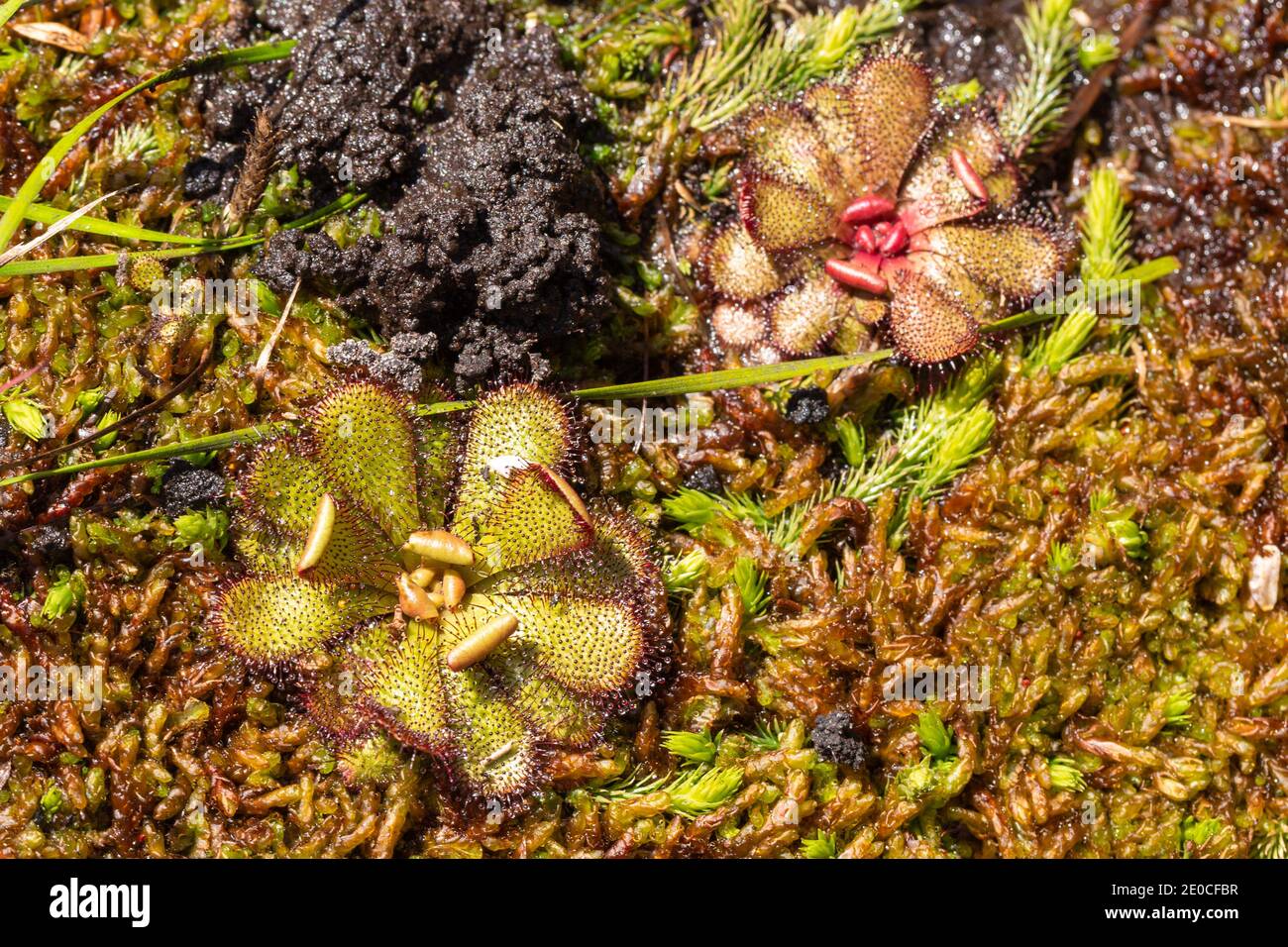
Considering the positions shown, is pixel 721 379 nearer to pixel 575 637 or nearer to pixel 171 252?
pixel 575 637

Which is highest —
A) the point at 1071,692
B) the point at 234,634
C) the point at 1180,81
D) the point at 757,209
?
the point at 1180,81

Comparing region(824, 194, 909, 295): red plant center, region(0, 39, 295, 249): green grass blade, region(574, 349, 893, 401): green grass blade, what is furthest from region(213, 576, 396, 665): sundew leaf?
region(824, 194, 909, 295): red plant center

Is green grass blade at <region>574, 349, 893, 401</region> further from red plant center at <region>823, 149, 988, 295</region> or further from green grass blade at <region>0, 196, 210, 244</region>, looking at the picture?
green grass blade at <region>0, 196, 210, 244</region>

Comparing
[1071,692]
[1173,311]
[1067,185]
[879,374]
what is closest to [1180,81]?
[1067,185]

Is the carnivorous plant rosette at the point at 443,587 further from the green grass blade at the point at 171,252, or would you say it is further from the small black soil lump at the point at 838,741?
the green grass blade at the point at 171,252

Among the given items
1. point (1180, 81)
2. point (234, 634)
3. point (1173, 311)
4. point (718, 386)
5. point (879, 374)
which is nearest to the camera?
point (234, 634)

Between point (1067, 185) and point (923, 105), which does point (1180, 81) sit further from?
point (923, 105)
